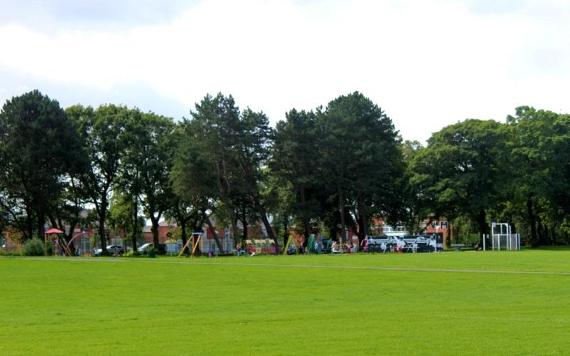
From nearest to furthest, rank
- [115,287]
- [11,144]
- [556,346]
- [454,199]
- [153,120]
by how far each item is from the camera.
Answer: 1. [556,346]
2. [115,287]
3. [11,144]
4. [454,199]
5. [153,120]

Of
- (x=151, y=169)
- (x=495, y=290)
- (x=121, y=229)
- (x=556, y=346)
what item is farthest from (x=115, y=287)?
(x=121, y=229)

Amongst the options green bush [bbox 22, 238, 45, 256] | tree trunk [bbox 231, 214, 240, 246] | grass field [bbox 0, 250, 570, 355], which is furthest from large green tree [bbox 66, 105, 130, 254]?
grass field [bbox 0, 250, 570, 355]

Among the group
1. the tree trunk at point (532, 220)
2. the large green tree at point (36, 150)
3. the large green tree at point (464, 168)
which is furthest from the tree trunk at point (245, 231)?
the tree trunk at point (532, 220)

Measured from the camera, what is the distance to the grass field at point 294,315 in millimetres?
12172

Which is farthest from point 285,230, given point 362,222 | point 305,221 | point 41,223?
point 41,223

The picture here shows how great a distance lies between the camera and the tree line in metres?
78.9

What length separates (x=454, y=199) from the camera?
8412 centimetres

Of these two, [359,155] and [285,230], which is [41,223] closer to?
[285,230]

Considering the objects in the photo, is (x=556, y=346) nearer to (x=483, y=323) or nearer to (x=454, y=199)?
(x=483, y=323)

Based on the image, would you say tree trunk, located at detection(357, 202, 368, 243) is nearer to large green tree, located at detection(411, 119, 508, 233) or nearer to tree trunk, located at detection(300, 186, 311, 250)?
tree trunk, located at detection(300, 186, 311, 250)

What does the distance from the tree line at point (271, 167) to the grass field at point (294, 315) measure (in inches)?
1939

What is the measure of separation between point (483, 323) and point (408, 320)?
5.09ft

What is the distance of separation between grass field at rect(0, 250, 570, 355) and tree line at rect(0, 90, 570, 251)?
1939 inches

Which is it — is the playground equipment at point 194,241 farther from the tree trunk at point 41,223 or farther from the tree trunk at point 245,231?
the tree trunk at point 41,223
